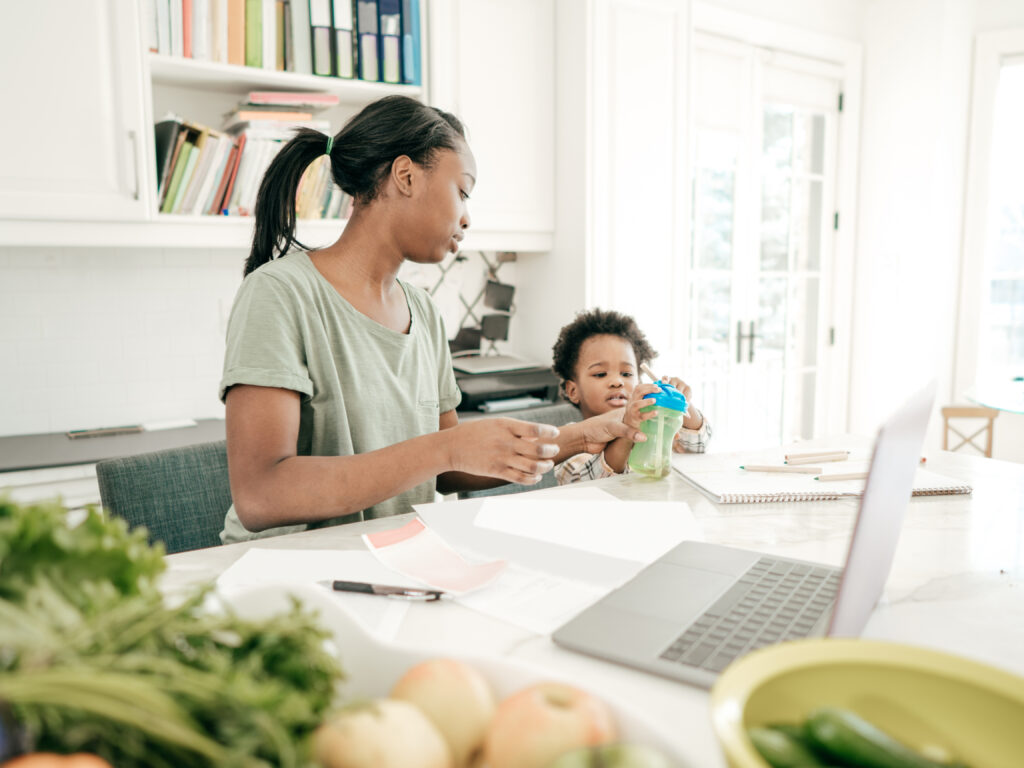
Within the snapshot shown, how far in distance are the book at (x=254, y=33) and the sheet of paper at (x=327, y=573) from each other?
1.74m

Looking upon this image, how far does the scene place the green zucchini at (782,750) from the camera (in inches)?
14.3

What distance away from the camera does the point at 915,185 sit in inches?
148

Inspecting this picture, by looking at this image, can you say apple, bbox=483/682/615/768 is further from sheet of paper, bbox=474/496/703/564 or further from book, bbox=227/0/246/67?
book, bbox=227/0/246/67

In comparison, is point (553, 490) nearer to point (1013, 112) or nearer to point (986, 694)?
point (986, 694)

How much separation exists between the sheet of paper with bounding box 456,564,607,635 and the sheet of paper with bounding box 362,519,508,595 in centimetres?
1

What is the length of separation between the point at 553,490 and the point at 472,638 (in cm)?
58

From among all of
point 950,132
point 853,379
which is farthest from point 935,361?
point 950,132

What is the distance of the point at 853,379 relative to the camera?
4.11 m

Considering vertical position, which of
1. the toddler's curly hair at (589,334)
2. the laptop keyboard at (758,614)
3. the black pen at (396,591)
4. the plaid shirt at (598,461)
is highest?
the toddler's curly hair at (589,334)

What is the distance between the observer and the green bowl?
0.40 meters

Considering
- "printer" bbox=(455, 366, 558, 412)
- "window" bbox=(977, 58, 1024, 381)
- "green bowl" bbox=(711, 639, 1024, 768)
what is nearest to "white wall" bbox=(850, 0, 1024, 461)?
"window" bbox=(977, 58, 1024, 381)

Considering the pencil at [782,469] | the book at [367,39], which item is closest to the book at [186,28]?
the book at [367,39]

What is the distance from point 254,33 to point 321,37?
0.20 m

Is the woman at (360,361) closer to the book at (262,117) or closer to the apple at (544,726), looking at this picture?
the apple at (544,726)
